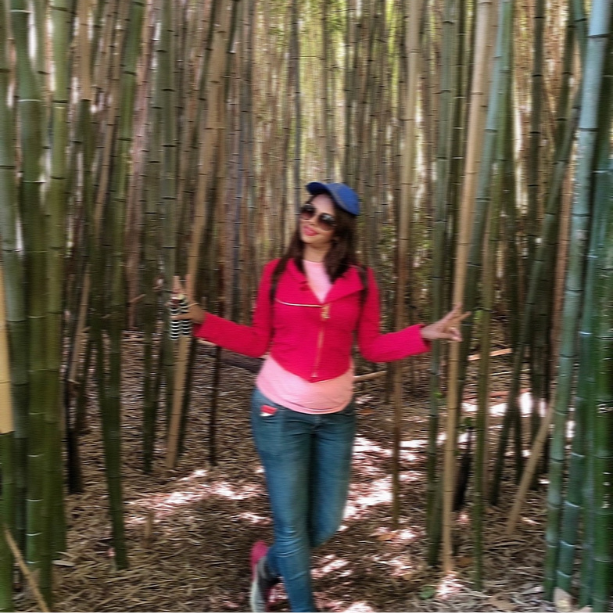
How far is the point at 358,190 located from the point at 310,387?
3.85 ft

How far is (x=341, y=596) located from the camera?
167 centimetres

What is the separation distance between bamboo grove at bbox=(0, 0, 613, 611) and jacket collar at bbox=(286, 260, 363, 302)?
0.21m

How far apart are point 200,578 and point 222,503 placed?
374 mm

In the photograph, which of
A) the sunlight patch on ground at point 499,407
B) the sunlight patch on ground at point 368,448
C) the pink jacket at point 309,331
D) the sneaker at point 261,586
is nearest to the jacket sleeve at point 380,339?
the pink jacket at point 309,331

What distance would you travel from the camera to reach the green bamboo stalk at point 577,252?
46.1 inches

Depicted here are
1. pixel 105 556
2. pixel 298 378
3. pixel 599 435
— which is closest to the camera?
pixel 599 435

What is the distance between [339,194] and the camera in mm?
1414

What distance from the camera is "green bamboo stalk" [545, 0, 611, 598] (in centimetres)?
117

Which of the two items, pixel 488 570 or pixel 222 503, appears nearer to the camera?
pixel 488 570

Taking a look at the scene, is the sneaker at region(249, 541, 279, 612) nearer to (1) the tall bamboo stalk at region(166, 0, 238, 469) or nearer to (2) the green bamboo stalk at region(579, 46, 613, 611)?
(1) the tall bamboo stalk at region(166, 0, 238, 469)

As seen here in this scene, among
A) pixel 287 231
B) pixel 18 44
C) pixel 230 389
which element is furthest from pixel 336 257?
pixel 287 231

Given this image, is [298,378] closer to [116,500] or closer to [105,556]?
[116,500]

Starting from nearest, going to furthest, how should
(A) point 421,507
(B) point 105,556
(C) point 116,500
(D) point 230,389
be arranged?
(C) point 116,500 < (B) point 105,556 < (A) point 421,507 < (D) point 230,389

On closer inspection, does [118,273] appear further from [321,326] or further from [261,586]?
[261,586]
